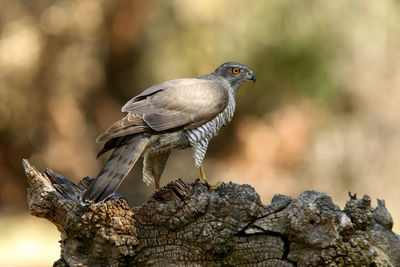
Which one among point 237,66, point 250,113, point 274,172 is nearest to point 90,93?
point 250,113

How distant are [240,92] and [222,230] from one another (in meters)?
7.07

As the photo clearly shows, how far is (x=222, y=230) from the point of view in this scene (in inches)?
141

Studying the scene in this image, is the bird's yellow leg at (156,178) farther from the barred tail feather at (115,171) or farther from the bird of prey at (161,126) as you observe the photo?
the barred tail feather at (115,171)

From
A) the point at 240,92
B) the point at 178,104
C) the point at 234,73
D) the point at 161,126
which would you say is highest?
the point at 240,92

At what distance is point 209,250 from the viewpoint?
357cm

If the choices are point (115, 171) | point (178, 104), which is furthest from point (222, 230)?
point (178, 104)

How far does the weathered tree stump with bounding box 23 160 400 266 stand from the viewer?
344 centimetres

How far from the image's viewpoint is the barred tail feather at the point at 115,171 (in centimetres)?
351

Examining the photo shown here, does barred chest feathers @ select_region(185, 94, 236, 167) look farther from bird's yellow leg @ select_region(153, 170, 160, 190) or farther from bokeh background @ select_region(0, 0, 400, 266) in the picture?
bokeh background @ select_region(0, 0, 400, 266)

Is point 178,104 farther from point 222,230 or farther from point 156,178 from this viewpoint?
point 222,230

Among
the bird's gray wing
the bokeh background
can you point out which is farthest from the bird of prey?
the bokeh background

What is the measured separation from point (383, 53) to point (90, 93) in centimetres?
576

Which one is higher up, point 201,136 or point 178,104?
point 178,104

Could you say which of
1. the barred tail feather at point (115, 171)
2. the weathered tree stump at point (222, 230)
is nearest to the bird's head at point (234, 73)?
the barred tail feather at point (115, 171)
